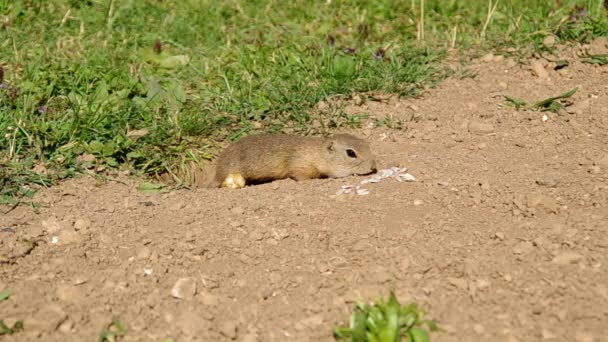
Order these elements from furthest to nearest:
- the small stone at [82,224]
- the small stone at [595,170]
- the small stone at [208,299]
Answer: the small stone at [595,170], the small stone at [82,224], the small stone at [208,299]

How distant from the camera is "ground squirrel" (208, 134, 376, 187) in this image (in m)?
5.56

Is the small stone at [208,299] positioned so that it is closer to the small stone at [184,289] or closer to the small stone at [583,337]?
the small stone at [184,289]

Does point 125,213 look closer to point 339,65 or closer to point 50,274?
point 50,274

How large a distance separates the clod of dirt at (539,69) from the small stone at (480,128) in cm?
88

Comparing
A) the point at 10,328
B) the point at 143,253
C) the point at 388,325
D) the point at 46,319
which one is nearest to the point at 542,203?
the point at 388,325

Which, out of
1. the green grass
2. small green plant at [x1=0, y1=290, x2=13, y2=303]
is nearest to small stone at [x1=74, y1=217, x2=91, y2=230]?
the green grass

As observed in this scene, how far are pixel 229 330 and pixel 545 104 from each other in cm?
309

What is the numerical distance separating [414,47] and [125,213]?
2943mm

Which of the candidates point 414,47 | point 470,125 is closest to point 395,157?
point 470,125

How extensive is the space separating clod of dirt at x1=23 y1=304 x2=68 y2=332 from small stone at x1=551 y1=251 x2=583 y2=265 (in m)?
2.22

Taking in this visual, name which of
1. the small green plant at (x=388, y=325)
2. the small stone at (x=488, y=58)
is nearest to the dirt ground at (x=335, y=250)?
the small green plant at (x=388, y=325)

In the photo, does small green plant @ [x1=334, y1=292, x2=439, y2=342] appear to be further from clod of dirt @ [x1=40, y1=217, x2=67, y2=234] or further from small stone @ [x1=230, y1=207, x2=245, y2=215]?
clod of dirt @ [x1=40, y1=217, x2=67, y2=234]

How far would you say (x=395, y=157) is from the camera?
17.9 feet

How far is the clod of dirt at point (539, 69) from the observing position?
627 cm
